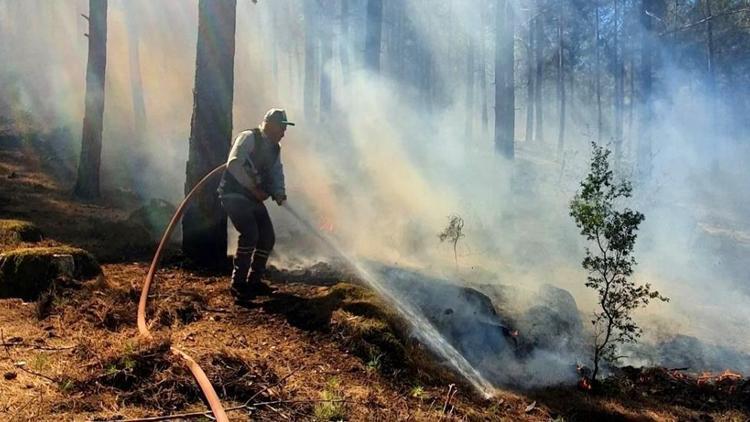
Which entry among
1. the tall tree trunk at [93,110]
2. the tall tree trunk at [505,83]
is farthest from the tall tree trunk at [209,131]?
the tall tree trunk at [505,83]

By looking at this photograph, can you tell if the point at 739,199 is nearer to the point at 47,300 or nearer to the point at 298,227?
the point at 298,227

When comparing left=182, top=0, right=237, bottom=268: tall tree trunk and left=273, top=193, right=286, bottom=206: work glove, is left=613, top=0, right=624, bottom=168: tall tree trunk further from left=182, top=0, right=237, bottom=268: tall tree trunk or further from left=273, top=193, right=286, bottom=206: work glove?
left=273, top=193, right=286, bottom=206: work glove

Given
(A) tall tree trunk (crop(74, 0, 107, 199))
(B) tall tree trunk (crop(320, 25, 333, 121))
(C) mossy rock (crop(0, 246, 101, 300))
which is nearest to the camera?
(C) mossy rock (crop(0, 246, 101, 300))

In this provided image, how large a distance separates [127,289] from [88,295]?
38 centimetres

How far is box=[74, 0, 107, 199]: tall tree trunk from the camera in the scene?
35.9 feet

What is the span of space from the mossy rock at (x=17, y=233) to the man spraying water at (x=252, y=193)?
240cm

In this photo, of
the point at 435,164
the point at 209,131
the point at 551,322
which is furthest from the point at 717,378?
the point at 435,164

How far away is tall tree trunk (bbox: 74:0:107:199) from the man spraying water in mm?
7161

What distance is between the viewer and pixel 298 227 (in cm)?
951

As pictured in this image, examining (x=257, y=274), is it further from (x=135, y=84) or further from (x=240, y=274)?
(x=135, y=84)

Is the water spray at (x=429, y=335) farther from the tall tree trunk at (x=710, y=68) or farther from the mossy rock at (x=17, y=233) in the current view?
the tall tree trunk at (x=710, y=68)

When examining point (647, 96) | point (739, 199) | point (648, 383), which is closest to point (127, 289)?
point (648, 383)

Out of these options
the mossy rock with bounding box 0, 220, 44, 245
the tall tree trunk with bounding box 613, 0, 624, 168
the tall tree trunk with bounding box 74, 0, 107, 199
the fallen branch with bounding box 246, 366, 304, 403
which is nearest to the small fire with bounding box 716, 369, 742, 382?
the fallen branch with bounding box 246, 366, 304, 403

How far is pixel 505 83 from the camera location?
56.3ft
